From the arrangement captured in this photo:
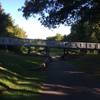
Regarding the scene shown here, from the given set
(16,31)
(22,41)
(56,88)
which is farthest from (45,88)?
(16,31)

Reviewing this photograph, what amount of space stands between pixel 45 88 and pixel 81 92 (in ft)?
8.11

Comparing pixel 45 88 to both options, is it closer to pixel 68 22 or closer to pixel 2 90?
pixel 2 90

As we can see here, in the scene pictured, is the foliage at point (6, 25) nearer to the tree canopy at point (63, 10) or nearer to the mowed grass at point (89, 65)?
the mowed grass at point (89, 65)

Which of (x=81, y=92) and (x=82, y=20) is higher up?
(x=82, y=20)

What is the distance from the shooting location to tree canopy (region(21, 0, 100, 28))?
36.8 meters

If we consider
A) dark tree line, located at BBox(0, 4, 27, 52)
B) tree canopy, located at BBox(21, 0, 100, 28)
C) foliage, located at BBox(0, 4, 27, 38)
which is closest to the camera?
tree canopy, located at BBox(21, 0, 100, 28)

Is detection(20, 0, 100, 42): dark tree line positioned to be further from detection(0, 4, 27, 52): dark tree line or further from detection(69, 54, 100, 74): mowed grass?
detection(0, 4, 27, 52): dark tree line

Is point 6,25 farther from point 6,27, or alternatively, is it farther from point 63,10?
point 63,10

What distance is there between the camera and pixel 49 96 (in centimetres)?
1950

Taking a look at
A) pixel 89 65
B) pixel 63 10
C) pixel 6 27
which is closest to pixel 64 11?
pixel 63 10

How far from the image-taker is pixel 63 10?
37719 mm

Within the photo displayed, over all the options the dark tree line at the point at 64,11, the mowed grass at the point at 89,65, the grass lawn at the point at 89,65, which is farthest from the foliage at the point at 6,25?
the dark tree line at the point at 64,11

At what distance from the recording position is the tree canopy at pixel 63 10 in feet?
121

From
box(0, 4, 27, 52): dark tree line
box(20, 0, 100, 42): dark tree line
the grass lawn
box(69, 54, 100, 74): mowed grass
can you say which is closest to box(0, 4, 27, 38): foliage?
box(0, 4, 27, 52): dark tree line
